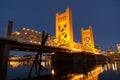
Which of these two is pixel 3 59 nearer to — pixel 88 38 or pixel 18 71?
pixel 18 71

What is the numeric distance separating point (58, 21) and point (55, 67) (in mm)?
20878

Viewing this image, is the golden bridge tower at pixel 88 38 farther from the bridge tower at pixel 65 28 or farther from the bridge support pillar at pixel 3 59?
the bridge support pillar at pixel 3 59

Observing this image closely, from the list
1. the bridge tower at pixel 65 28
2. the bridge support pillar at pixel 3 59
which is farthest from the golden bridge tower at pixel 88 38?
the bridge support pillar at pixel 3 59

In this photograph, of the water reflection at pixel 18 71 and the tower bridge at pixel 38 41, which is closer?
the tower bridge at pixel 38 41

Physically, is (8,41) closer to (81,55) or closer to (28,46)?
(28,46)

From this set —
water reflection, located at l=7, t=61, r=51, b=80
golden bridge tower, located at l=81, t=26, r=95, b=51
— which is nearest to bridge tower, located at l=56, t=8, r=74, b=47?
water reflection, located at l=7, t=61, r=51, b=80

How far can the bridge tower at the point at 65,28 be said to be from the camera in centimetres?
4778

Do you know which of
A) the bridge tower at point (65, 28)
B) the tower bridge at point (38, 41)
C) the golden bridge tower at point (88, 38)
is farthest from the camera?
the golden bridge tower at point (88, 38)

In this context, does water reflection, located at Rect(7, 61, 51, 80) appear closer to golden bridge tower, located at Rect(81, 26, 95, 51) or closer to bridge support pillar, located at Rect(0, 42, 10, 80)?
bridge support pillar, located at Rect(0, 42, 10, 80)

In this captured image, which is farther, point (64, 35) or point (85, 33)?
point (85, 33)

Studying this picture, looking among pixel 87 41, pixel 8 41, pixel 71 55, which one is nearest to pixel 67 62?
pixel 71 55

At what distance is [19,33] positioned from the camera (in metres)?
31.8

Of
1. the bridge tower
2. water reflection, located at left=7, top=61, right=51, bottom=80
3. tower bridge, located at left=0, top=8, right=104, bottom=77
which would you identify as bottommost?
water reflection, located at left=7, top=61, right=51, bottom=80

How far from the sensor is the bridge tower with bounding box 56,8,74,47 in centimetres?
4778
